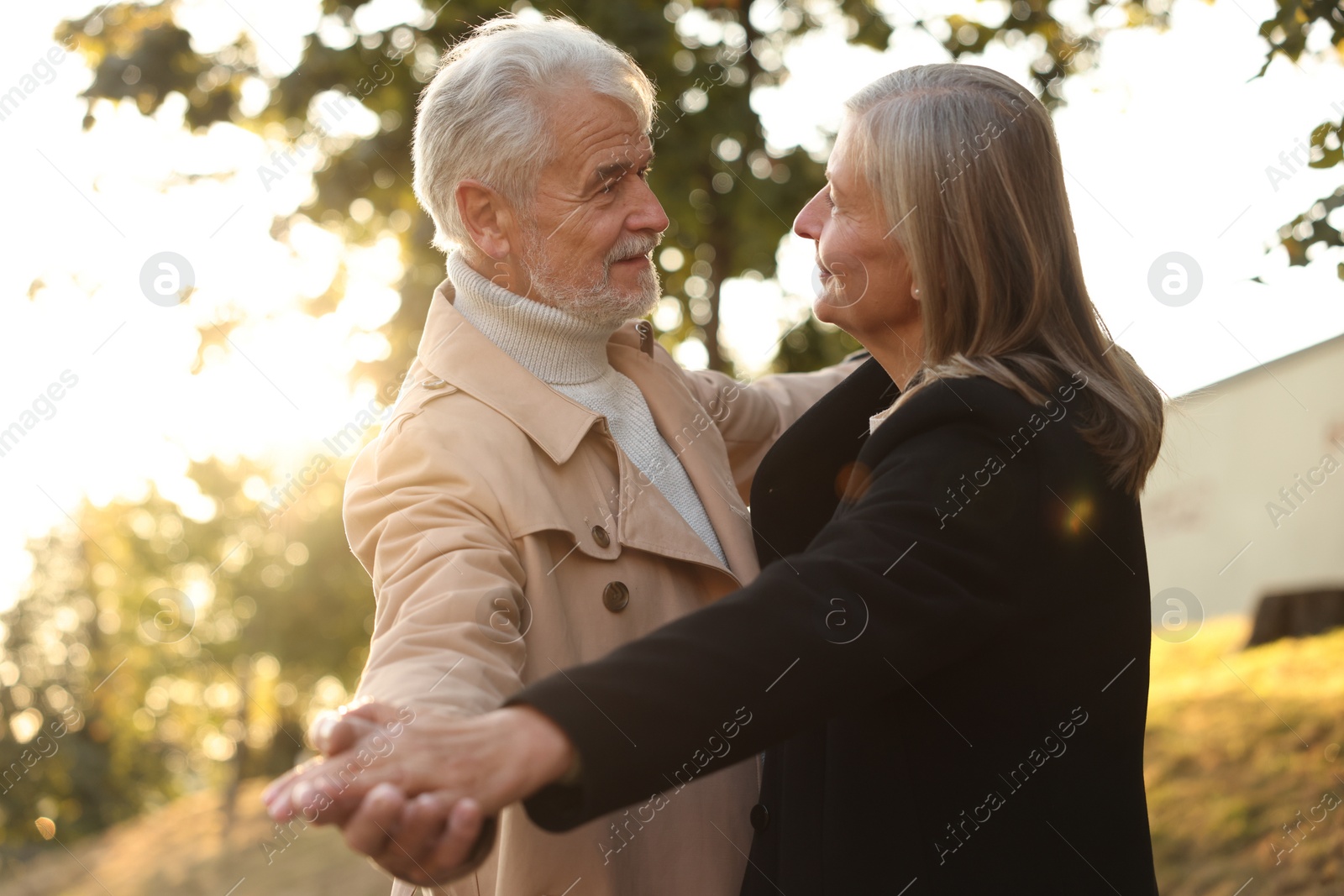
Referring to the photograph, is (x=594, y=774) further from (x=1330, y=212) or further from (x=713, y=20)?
(x=713, y=20)

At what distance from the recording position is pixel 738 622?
4.72 feet

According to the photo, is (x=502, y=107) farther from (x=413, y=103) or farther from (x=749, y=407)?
(x=413, y=103)

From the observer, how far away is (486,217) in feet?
9.12

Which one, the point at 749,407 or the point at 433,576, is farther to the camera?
the point at 749,407

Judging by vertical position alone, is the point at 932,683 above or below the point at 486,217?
below

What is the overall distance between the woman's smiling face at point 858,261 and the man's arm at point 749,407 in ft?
2.65

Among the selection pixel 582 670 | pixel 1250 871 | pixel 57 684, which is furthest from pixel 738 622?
pixel 57 684

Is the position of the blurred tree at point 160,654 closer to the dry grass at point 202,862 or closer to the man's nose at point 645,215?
the dry grass at point 202,862

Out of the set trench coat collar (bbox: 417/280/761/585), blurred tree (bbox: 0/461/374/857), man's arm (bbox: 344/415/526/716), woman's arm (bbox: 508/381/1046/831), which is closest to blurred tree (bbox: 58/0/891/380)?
trench coat collar (bbox: 417/280/761/585)

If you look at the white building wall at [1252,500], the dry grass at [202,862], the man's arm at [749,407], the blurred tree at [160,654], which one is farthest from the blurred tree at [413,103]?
the white building wall at [1252,500]

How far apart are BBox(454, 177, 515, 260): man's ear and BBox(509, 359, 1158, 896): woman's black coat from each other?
3.99ft

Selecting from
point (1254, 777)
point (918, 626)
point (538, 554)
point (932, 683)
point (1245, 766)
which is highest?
point (918, 626)

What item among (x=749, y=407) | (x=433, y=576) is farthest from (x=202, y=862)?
(x=433, y=576)

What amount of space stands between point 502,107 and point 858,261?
1029 mm
